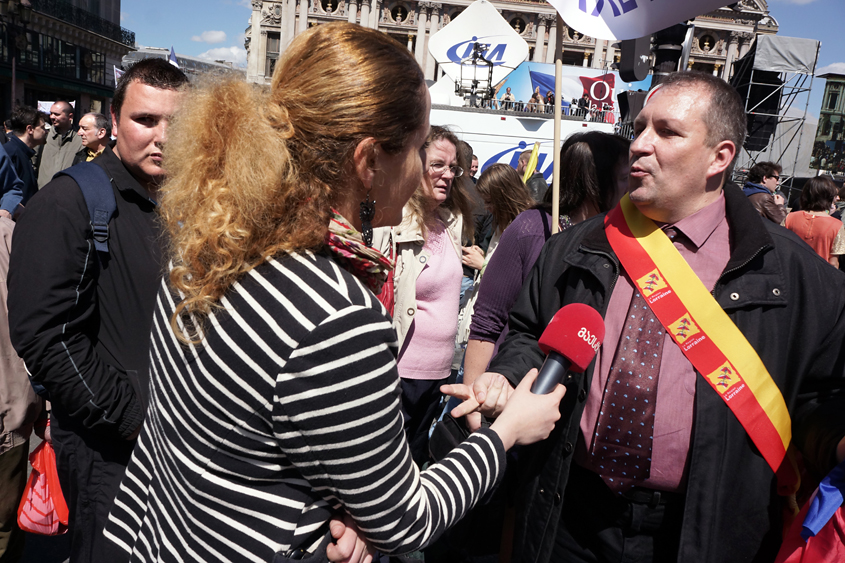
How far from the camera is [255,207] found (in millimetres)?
1131

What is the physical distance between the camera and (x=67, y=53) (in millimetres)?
33312

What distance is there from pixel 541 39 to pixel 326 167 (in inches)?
2658

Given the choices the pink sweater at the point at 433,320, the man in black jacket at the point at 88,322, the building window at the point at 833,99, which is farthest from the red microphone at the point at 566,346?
the building window at the point at 833,99

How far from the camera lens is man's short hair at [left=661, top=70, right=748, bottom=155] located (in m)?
1.99

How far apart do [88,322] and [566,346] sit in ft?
5.40

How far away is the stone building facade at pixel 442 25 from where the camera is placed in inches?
2352

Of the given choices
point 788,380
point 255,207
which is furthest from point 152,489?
point 788,380

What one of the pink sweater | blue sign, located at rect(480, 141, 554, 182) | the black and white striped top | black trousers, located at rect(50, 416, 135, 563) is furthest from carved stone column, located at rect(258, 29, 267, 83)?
the black and white striped top

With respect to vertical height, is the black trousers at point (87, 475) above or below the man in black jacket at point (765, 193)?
below

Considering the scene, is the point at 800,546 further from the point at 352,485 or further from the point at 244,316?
the point at 244,316

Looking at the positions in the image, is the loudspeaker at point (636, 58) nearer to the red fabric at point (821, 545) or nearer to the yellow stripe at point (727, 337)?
the yellow stripe at point (727, 337)

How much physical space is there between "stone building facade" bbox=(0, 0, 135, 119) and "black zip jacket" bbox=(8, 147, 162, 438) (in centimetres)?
3035

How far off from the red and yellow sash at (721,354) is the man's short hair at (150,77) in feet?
6.45

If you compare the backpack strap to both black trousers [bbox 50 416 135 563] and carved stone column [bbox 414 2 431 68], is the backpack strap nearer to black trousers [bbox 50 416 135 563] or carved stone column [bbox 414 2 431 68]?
black trousers [bbox 50 416 135 563]
